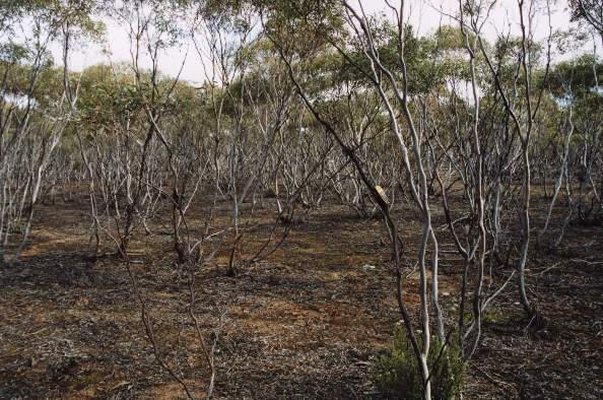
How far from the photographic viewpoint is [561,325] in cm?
418

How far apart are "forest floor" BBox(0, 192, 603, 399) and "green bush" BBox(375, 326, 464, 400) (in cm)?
19

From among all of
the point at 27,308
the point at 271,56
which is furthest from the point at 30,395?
the point at 271,56

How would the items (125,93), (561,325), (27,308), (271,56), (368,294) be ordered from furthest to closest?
1. (271,56)
2. (125,93)
3. (368,294)
4. (27,308)
5. (561,325)

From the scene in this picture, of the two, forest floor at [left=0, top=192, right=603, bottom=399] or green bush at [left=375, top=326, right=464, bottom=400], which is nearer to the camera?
green bush at [left=375, top=326, right=464, bottom=400]

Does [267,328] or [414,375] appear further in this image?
[267,328]

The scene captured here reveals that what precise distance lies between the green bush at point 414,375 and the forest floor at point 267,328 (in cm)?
19

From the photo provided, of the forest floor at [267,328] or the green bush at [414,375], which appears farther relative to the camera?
the forest floor at [267,328]

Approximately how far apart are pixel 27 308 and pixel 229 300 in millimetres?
2175

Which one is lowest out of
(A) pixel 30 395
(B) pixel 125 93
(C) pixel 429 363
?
(A) pixel 30 395

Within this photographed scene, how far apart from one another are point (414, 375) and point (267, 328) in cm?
194

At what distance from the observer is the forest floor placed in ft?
10.8

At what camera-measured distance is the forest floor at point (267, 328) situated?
3303mm

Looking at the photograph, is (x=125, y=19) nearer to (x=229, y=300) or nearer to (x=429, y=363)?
(x=229, y=300)

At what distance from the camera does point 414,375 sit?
9.05 ft
